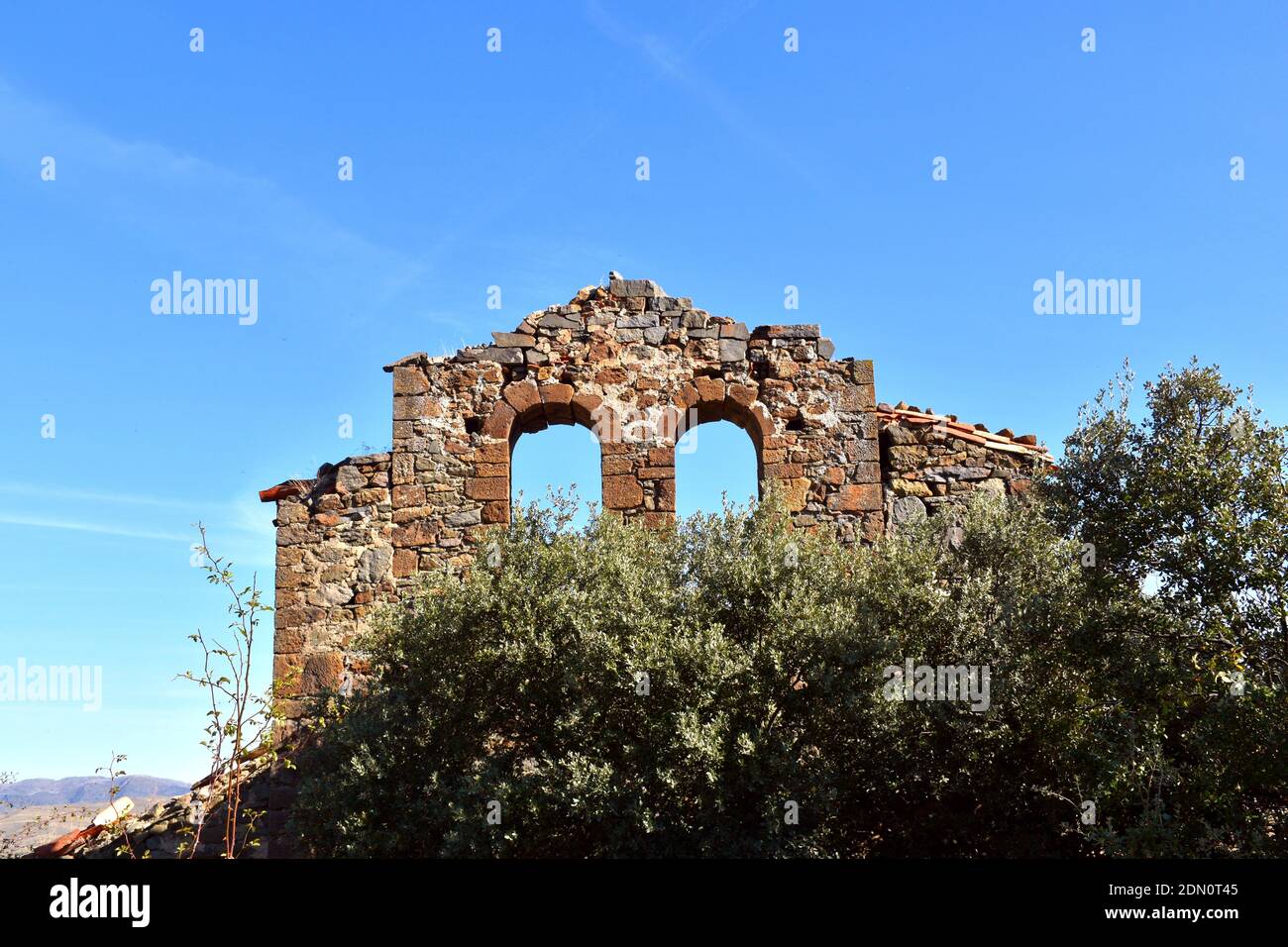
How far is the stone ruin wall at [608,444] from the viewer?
13250mm

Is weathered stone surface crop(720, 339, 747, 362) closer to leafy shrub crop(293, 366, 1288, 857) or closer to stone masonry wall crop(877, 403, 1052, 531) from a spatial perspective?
stone masonry wall crop(877, 403, 1052, 531)

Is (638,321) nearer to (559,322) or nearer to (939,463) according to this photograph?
(559,322)

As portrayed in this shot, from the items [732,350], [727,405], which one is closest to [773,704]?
[727,405]

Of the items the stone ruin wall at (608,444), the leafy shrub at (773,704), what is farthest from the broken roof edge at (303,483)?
the leafy shrub at (773,704)

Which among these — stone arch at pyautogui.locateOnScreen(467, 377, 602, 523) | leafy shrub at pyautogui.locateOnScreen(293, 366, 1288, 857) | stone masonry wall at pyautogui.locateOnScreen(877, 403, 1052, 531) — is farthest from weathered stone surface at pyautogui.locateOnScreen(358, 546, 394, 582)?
stone masonry wall at pyautogui.locateOnScreen(877, 403, 1052, 531)

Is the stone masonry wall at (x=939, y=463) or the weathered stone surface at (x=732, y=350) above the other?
the weathered stone surface at (x=732, y=350)

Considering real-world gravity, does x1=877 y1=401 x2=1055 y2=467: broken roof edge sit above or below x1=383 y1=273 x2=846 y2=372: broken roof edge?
A: below

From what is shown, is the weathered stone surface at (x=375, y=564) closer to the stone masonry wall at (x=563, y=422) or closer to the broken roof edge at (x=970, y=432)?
the stone masonry wall at (x=563, y=422)

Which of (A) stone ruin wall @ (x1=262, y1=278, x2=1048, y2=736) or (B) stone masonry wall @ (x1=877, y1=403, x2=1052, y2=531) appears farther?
(B) stone masonry wall @ (x1=877, y1=403, x2=1052, y2=531)

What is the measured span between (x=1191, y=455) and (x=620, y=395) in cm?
657

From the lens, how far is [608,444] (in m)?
13.5

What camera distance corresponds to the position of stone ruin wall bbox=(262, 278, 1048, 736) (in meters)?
13.2

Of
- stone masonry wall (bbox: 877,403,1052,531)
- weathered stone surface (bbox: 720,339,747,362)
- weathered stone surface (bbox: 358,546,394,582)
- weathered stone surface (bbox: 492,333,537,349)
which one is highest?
weathered stone surface (bbox: 492,333,537,349)
